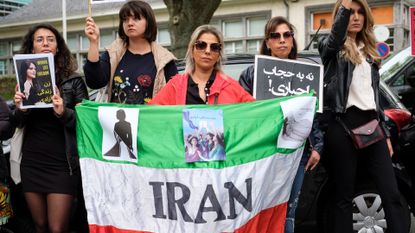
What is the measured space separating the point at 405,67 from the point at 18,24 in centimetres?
2546

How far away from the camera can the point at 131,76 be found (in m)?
3.64

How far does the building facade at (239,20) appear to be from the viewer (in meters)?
21.1


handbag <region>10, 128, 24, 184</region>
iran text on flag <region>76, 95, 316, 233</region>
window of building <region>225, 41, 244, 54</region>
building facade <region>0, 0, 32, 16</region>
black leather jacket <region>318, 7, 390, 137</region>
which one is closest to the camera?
iran text on flag <region>76, 95, 316, 233</region>

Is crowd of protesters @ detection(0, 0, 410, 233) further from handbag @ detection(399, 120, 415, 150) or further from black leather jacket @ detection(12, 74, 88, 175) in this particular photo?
handbag @ detection(399, 120, 415, 150)

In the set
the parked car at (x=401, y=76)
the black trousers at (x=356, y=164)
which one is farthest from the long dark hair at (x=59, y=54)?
the parked car at (x=401, y=76)

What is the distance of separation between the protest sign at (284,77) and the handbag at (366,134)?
330mm

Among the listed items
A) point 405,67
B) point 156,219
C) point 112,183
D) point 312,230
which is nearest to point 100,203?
point 112,183

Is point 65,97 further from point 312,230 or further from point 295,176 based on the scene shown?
point 312,230

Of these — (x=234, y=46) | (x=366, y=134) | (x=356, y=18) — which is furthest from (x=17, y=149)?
(x=234, y=46)

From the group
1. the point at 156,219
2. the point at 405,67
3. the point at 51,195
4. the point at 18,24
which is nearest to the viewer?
the point at 156,219

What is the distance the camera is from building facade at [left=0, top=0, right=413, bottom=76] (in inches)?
832

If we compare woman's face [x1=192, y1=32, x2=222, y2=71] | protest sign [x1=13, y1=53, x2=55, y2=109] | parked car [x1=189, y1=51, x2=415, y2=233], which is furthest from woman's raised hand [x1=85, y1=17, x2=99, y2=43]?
parked car [x1=189, y1=51, x2=415, y2=233]

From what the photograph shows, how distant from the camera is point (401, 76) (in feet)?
25.9

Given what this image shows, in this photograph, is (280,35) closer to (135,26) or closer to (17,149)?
(135,26)
